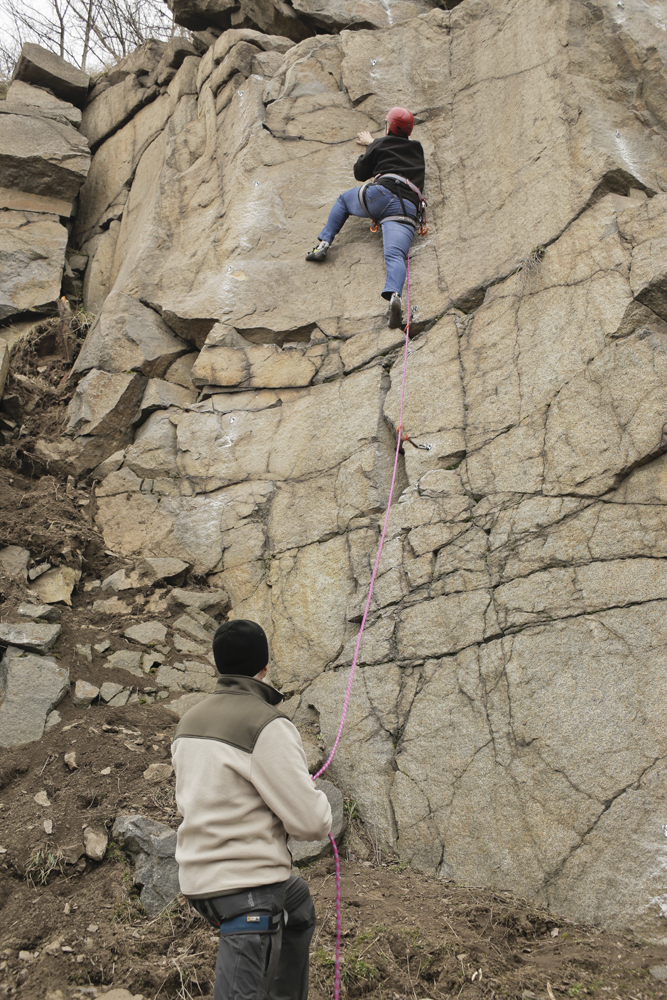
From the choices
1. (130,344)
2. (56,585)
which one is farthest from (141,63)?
(56,585)

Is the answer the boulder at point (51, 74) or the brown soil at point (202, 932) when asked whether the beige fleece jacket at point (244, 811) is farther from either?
the boulder at point (51, 74)

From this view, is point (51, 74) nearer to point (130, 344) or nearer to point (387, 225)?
point (130, 344)

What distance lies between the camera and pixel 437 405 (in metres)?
5.49

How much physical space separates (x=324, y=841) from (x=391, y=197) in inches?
205

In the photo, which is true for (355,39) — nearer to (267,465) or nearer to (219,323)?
(219,323)

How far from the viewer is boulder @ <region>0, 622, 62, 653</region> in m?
4.98

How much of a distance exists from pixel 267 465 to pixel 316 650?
5.79ft

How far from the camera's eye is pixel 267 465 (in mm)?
6230

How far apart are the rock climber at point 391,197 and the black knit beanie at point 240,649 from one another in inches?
159

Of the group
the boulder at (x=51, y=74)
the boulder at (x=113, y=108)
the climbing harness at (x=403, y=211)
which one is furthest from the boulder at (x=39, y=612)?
the boulder at (x=51, y=74)

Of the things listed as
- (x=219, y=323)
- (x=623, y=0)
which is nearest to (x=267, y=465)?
(x=219, y=323)

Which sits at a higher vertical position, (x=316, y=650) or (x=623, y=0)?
(x=623, y=0)

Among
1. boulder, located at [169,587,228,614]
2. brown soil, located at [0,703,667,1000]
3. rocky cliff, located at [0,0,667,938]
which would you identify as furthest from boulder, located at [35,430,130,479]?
brown soil, located at [0,703,667,1000]

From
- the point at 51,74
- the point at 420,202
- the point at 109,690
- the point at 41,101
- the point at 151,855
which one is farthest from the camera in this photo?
the point at 51,74
